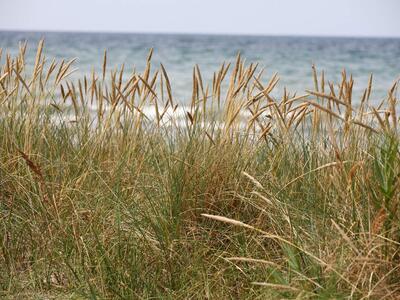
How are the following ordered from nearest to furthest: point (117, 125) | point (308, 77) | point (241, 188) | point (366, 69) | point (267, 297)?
point (267, 297) < point (241, 188) < point (117, 125) < point (308, 77) < point (366, 69)

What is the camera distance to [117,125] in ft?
10.3

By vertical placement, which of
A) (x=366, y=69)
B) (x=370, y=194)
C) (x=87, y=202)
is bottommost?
(x=366, y=69)

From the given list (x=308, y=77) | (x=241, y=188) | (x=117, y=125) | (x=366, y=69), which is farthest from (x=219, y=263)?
(x=366, y=69)

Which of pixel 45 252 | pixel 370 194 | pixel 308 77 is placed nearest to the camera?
pixel 370 194

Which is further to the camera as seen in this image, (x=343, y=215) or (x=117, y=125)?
(x=117, y=125)

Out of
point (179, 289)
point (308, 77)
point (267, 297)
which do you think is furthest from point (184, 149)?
point (308, 77)

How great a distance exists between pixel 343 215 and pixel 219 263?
18.1 inches

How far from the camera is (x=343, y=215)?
83.2 inches

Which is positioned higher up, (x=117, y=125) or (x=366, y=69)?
(x=117, y=125)

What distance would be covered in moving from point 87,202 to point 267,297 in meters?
0.80

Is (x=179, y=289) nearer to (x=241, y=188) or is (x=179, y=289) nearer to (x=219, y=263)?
(x=219, y=263)

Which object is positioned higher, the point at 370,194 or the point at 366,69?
the point at 370,194

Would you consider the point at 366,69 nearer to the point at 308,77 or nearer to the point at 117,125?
the point at 308,77

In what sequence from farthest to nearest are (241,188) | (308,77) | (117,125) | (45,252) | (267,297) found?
(308,77) < (117,125) < (241,188) < (45,252) < (267,297)
